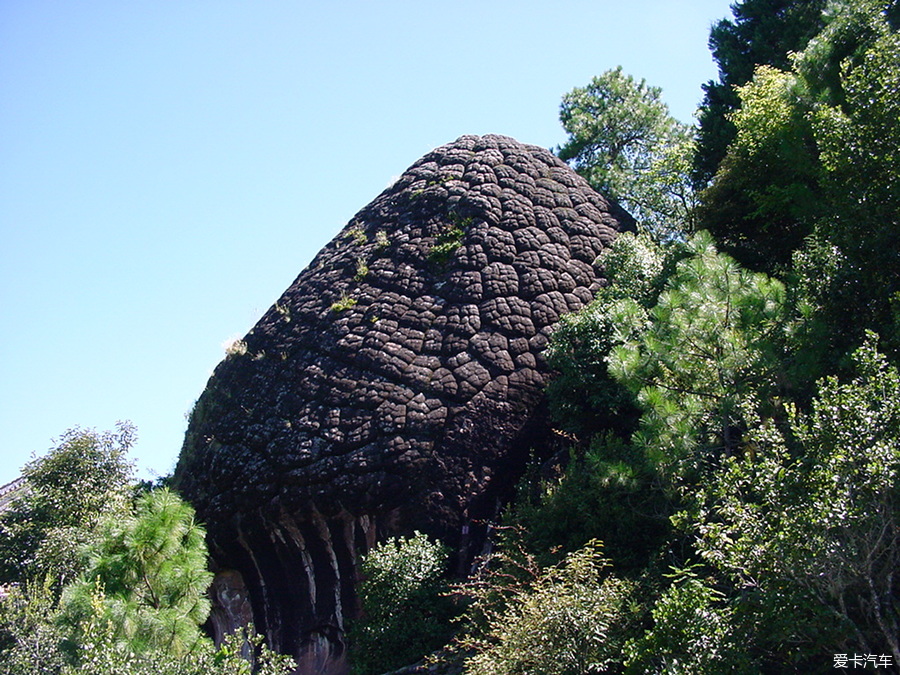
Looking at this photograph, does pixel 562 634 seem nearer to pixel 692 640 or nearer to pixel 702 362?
pixel 692 640

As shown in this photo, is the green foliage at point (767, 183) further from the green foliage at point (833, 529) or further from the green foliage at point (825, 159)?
the green foliage at point (833, 529)

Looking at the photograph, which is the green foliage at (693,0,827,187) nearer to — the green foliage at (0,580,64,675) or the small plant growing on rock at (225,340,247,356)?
the small plant growing on rock at (225,340,247,356)

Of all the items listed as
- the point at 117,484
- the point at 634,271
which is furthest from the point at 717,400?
the point at 117,484

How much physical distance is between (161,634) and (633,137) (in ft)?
69.7

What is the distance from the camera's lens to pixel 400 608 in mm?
12844

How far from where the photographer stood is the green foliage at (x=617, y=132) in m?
24.3

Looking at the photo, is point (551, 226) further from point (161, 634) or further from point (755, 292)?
point (161, 634)

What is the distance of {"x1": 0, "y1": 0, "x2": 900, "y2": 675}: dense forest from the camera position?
23.0ft

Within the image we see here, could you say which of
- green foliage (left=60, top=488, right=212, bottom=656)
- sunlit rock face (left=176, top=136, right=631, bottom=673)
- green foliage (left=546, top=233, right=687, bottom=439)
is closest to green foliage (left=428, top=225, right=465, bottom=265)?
sunlit rock face (left=176, top=136, right=631, bottom=673)

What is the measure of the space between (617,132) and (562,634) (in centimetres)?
2076

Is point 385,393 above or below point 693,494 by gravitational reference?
above

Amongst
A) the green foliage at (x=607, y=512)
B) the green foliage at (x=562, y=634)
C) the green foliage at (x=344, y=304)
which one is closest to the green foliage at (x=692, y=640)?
the green foliage at (x=562, y=634)

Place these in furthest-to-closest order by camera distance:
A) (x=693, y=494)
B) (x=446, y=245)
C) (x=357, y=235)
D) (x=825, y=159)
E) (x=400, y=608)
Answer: (x=357, y=235) < (x=446, y=245) < (x=400, y=608) < (x=825, y=159) < (x=693, y=494)

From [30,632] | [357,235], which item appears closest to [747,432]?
[357,235]
